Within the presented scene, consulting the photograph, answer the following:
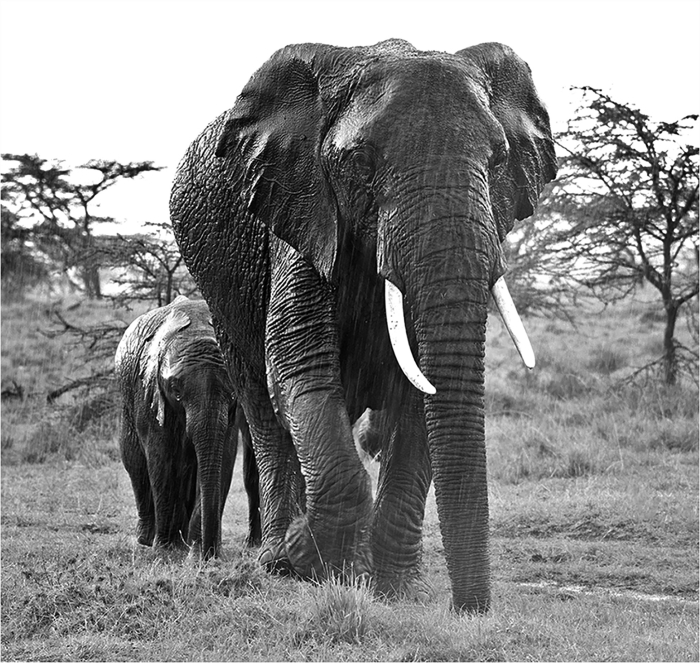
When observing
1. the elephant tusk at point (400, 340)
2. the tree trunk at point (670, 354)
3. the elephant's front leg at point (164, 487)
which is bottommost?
the elephant's front leg at point (164, 487)

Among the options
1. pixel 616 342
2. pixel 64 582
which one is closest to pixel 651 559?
pixel 64 582

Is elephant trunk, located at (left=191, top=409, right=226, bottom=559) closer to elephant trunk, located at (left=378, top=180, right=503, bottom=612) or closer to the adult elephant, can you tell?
the adult elephant

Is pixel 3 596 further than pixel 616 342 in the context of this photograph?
No

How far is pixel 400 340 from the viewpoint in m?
4.18

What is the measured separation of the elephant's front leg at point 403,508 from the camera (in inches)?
197

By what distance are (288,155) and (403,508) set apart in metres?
1.57

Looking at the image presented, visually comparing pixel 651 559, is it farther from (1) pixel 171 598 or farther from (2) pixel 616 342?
(2) pixel 616 342

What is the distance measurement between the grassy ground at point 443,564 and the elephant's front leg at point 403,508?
185 mm

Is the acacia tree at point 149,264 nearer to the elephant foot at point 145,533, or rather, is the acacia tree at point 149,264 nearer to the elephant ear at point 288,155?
the elephant foot at point 145,533

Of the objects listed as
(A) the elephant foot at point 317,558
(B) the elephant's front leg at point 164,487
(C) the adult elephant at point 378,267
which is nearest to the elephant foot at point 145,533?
(B) the elephant's front leg at point 164,487

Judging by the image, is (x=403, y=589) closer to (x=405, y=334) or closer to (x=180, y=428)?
(x=405, y=334)

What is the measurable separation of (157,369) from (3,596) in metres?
2.09

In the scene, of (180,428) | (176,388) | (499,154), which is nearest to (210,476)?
(176,388)

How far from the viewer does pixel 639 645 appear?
14.3 feet
